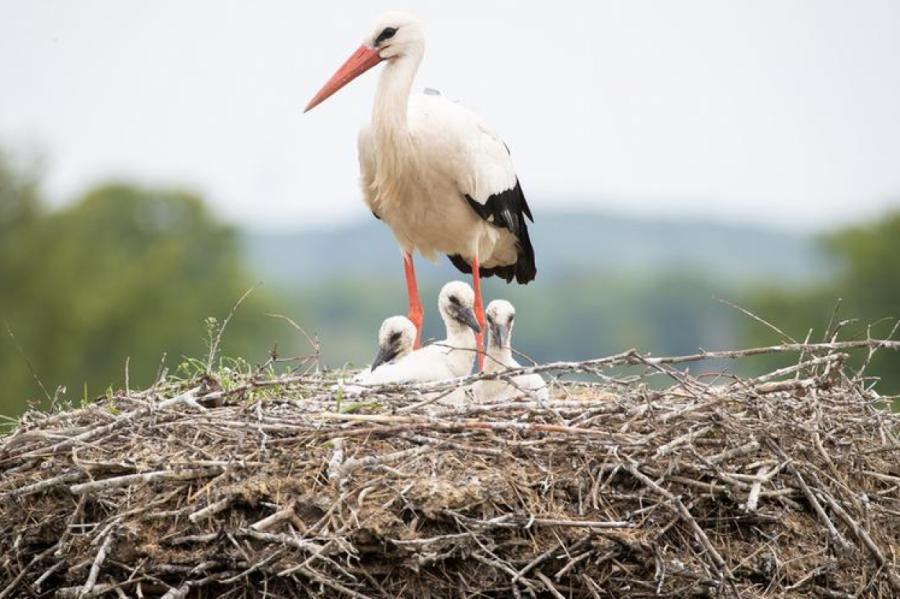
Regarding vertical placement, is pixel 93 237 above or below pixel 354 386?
below

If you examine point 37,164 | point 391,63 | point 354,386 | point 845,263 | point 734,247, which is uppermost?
point 391,63

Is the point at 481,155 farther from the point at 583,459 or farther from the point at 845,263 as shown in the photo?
the point at 845,263

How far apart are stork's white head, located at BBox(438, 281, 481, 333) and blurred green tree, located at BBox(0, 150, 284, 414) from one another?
20.8 metres

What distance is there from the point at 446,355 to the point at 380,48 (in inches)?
78.4

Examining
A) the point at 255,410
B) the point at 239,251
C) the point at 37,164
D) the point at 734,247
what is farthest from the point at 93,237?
the point at 734,247

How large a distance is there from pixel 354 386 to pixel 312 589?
1.39 metres

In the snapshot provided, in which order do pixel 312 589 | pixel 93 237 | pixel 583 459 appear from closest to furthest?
pixel 312 589, pixel 583 459, pixel 93 237

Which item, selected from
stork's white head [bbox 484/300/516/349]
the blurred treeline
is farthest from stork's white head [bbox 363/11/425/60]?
the blurred treeline

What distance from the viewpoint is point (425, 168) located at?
→ 9.15 meters

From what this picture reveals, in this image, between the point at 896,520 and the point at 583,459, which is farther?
the point at 896,520

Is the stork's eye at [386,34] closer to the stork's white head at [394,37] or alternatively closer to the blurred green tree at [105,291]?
the stork's white head at [394,37]

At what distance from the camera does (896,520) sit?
21.2ft

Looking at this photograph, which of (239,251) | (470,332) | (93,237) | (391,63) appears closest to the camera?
(470,332)

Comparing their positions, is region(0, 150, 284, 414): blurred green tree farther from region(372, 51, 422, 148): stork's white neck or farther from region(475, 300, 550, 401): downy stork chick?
region(475, 300, 550, 401): downy stork chick
